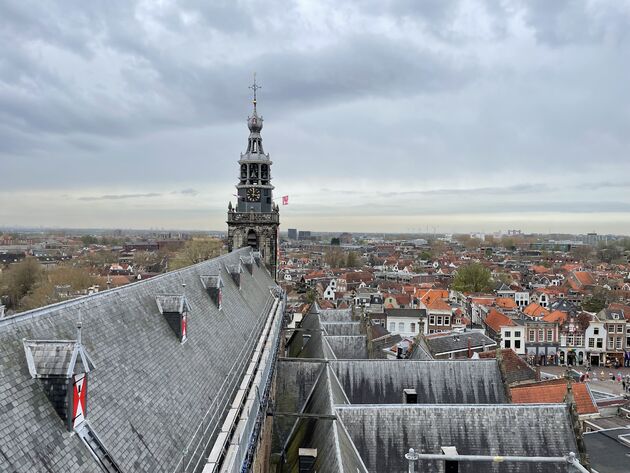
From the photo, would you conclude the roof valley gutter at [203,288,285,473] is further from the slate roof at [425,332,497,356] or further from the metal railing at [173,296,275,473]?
the slate roof at [425,332,497,356]

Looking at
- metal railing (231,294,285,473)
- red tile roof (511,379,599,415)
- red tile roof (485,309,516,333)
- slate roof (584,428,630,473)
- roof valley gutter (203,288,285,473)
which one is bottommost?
slate roof (584,428,630,473)

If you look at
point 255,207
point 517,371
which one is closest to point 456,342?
point 517,371

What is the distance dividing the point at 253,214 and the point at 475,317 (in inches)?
1894

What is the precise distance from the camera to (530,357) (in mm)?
64125

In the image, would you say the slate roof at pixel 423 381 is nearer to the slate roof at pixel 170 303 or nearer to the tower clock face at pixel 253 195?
the slate roof at pixel 170 303

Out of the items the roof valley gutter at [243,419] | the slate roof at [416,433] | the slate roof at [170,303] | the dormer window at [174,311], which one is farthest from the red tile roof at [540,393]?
the slate roof at [170,303]

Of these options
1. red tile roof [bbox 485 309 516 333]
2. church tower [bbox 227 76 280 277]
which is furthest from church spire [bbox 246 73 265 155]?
red tile roof [bbox 485 309 516 333]

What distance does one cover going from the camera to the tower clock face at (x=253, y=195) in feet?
A: 157

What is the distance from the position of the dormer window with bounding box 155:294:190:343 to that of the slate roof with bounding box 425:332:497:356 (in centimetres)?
3940

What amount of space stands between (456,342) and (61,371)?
162 feet

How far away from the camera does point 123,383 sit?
35.3 ft

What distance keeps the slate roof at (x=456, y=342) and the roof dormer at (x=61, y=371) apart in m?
45.3

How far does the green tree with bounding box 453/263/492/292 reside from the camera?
328 ft

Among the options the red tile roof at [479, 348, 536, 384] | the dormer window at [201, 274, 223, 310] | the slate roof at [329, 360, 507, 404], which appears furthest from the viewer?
the red tile roof at [479, 348, 536, 384]
